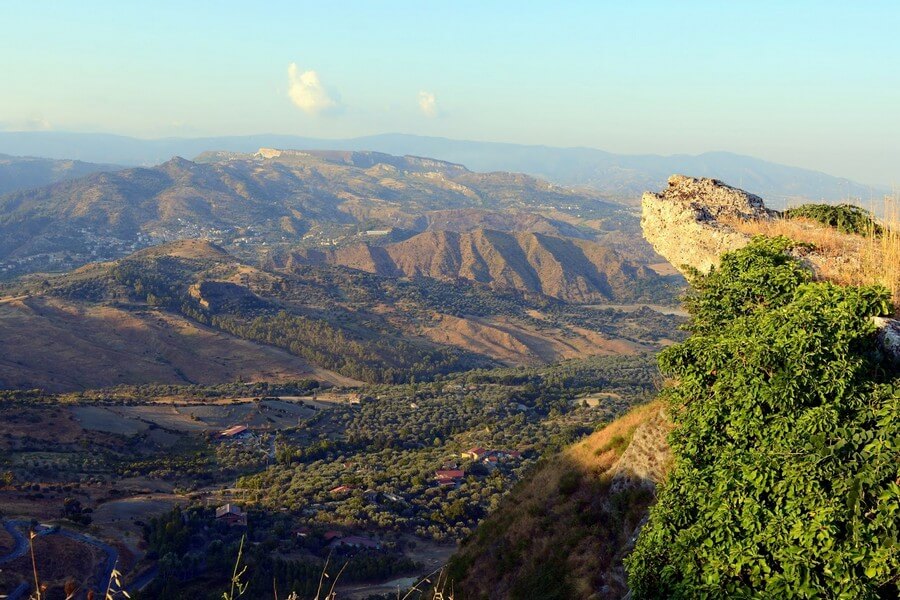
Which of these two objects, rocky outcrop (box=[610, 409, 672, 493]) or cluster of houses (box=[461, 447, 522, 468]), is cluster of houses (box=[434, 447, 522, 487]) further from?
rocky outcrop (box=[610, 409, 672, 493])

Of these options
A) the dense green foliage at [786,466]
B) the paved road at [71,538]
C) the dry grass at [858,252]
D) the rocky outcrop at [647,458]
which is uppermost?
the dry grass at [858,252]

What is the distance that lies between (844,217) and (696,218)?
3.07 metres

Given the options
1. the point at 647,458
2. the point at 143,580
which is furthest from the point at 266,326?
the point at 647,458

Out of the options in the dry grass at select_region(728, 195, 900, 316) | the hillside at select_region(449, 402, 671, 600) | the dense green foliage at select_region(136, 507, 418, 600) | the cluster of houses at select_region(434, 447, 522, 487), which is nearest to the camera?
the dry grass at select_region(728, 195, 900, 316)

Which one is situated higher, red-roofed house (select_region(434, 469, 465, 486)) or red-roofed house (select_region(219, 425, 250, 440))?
red-roofed house (select_region(434, 469, 465, 486))

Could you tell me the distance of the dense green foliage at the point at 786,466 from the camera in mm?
6766

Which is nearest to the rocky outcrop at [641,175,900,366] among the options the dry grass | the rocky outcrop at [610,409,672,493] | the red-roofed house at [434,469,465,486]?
the dry grass

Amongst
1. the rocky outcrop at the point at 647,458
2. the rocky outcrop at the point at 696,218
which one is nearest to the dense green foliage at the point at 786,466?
the rocky outcrop at the point at 647,458

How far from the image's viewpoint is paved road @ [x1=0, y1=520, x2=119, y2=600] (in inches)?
1052

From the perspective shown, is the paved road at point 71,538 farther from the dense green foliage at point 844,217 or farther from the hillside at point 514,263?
the hillside at point 514,263

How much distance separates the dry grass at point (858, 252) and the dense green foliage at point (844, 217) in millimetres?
219

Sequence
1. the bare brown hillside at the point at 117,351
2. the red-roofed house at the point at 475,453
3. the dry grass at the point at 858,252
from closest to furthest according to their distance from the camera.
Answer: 1. the dry grass at the point at 858,252
2. the red-roofed house at the point at 475,453
3. the bare brown hillside at the point at 117,351

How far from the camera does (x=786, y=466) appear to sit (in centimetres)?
730

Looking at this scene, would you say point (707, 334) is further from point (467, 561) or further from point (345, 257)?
point (345, 257)
